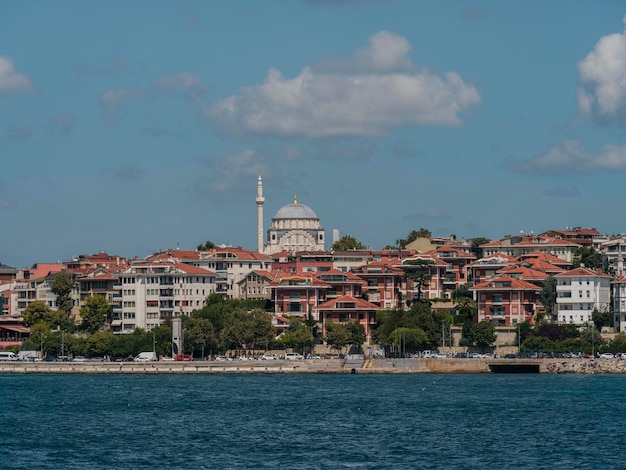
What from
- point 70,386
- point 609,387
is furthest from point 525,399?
point 70,386

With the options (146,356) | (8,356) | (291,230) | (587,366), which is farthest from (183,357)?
(291,230)

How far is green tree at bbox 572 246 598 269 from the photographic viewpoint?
4911 inches

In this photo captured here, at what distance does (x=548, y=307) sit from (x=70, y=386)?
39.5 metres

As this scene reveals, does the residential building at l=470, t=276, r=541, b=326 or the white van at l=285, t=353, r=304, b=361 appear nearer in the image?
Result: the white van at l=285, t=353, r=304, b=361

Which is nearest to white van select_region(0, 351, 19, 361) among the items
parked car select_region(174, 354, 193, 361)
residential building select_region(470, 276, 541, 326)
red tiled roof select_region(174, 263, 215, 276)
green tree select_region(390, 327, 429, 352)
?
parked car select_region(174, 354, 193, 361)

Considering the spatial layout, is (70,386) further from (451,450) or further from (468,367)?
(451,450)

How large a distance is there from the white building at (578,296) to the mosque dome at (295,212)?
61221 millimetres

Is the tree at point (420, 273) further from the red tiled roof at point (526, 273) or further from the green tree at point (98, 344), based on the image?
the green tree at point (98, 344)

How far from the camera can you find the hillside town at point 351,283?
110625 millimetres

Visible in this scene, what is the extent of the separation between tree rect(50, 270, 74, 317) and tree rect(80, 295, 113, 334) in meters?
4.10

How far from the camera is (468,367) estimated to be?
99625 millimetres

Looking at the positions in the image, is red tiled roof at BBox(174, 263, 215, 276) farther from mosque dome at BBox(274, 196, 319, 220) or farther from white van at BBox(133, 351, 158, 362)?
mosque dome at BBox(274, 196, 319, 220)

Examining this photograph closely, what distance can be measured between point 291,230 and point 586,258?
47.1 metres

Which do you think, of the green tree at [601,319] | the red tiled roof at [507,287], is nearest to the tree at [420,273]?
the red tiled roof at [507,287]
